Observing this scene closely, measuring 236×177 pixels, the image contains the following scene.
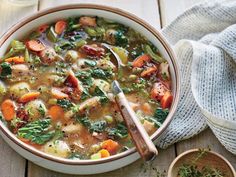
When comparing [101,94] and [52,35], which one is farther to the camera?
[52,35]

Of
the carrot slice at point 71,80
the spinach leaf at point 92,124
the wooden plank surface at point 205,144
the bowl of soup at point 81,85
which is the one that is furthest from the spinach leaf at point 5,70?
the wooden plank surface at point 205,144

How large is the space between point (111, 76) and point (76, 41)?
12.3 inches

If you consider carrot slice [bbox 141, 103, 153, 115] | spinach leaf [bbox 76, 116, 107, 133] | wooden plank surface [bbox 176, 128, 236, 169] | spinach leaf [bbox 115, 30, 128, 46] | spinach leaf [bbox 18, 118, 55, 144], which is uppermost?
spinach leaf [bbox 115, 30, 128, 46]

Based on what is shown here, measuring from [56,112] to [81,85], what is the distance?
20cm

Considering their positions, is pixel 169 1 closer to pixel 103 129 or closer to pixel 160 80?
pixel 160 80

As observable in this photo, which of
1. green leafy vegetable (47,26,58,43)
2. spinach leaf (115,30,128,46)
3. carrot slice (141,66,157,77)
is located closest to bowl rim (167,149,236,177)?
carrot slice (141,66,157,77)

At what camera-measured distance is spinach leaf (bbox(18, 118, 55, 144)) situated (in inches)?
107

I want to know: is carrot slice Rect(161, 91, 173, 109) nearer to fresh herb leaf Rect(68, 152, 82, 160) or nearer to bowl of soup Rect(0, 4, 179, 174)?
bowl of soup Rect(0, 4, 179, 174)

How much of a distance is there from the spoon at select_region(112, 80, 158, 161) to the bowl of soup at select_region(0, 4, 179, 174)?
101 mm

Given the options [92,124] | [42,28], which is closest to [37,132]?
[92,124]

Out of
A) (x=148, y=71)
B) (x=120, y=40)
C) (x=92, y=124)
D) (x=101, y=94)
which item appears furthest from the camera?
(x=120, y=40)

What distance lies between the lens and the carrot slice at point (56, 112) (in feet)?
9.21

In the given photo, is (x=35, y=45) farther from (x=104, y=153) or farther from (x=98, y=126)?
(x=104, y=153)

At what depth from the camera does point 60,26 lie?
10.5 ft
